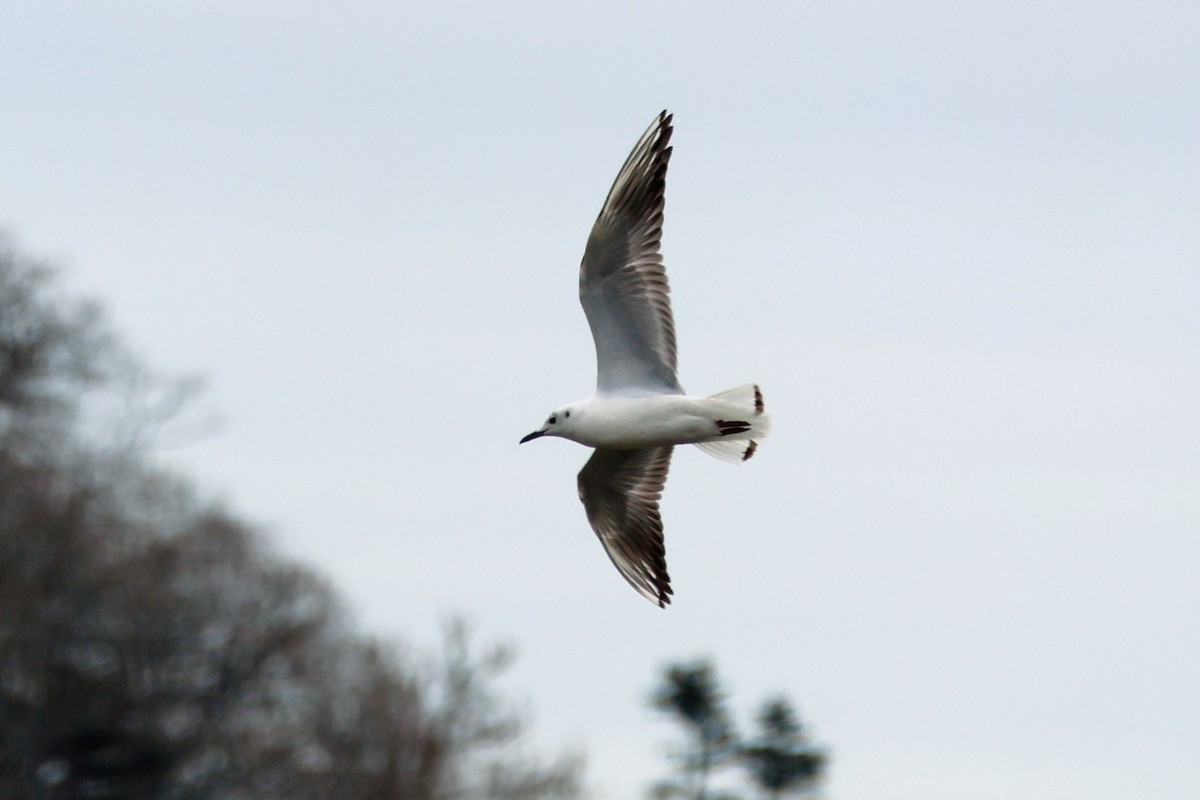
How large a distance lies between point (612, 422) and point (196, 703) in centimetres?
1414

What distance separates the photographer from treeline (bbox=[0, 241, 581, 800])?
21.2 meters

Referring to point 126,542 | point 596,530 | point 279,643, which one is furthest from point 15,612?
point 596,530

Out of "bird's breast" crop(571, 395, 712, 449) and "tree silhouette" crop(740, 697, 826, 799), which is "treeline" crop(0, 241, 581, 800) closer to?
"tree silhouette" crop(740, 697, 826, 799)

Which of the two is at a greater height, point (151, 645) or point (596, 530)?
point (151, 645)

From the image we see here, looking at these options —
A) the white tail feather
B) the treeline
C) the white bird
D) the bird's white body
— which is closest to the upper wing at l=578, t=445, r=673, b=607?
the white tail feather

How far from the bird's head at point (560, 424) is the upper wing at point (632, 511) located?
585 mm

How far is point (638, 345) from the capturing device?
986cm

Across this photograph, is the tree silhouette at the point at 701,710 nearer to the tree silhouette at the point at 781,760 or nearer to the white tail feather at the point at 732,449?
the tree silhouette at the point at 781,760

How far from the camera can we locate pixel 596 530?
35.1 ft

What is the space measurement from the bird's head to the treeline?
1033cm

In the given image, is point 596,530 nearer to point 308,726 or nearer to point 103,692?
point 308,726

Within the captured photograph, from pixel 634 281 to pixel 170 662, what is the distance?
1446 centimetres

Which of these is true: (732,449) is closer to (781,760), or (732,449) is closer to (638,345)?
(638,345)

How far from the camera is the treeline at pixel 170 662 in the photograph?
21250 mm
